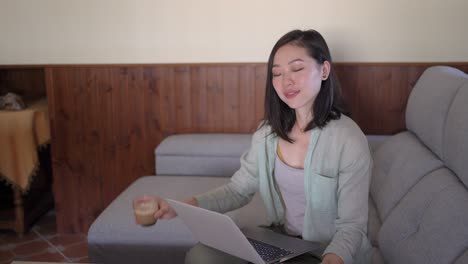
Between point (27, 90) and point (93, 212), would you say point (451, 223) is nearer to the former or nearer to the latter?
point (93, 212)

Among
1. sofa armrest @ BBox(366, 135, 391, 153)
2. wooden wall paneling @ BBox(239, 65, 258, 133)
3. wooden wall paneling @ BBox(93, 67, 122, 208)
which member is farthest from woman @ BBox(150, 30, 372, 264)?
wooden wall paneling @ BBox(93, 67, 122, 208)

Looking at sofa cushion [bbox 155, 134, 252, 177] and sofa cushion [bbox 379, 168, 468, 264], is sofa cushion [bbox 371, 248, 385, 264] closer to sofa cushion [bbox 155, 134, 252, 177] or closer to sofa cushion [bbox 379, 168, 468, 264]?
sofa cushion [bbox 379, 168, 468, 264]

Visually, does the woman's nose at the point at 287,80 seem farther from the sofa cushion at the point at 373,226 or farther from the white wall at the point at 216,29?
the white wall at the point at 216,29

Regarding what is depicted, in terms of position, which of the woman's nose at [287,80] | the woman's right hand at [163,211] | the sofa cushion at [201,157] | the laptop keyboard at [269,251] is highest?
the woman's nose at [287,80]

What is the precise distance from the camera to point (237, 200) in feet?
5.71

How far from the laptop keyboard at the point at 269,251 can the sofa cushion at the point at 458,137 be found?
21.8 inches

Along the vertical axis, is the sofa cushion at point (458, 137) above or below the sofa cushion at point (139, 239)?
above

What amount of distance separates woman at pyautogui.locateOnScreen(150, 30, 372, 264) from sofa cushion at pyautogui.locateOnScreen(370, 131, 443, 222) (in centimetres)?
41

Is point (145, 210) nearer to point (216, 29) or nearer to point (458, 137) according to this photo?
point (458, 137)

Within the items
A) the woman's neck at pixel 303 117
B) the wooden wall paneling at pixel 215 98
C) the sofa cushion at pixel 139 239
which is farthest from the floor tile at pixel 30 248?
the woman's neck at pixel 303 117

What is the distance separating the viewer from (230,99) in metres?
3.06

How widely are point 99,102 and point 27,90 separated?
0.65 meters

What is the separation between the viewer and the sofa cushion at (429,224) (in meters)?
1.40

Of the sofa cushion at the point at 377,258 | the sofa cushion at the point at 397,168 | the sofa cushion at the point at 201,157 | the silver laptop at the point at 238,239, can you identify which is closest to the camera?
the silver laptop at the point at 238,239
